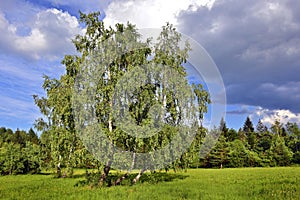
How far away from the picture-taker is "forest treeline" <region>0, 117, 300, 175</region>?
21766 millimetres

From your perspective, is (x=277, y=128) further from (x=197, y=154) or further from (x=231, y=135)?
(x=197, y=154)

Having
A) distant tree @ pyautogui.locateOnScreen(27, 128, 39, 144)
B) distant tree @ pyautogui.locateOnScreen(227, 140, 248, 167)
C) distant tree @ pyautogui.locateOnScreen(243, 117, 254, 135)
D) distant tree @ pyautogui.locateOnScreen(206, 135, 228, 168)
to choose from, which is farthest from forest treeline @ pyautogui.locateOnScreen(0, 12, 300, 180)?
distant tree @ pyautogui.locateOnScreen(243, 117, 254, 135)

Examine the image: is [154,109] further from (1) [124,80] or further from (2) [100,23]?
(2) [100,23]

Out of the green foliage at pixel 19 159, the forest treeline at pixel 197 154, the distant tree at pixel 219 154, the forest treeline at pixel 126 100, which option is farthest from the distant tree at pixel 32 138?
the forest treeline at pixel 126 100

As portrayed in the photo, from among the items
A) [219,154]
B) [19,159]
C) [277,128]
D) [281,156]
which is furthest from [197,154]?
[277,128]

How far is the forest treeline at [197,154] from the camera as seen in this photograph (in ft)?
71.4

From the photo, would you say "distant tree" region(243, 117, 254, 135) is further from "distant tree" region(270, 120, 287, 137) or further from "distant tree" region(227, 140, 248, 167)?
"distant tree" region(227, 140, 248, 167)

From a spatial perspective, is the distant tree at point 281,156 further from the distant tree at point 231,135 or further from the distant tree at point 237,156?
the distant tree at point 231,135

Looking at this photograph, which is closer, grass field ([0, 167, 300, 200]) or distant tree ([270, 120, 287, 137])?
grass field ([0, 167, 300, 200])

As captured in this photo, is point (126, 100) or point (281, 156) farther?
point (281, 156)

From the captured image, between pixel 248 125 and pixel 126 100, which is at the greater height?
pixel 248 125

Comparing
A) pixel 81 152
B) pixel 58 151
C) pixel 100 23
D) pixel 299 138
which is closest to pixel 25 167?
pixel 58 151

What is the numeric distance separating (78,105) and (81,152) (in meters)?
3.36

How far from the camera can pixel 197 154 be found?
24391 mm
